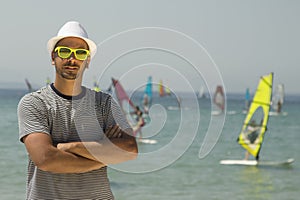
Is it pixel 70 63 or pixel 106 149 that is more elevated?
pixel 70 63

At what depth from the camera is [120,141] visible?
226cm

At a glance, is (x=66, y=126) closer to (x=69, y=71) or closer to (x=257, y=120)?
(x=69, y=71)

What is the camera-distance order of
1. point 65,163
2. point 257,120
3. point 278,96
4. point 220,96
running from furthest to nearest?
point 278,96
point 257,120
point 220,96
point 65,163

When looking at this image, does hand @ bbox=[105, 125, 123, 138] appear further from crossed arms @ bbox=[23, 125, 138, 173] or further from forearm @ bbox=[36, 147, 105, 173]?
forearm @ bbox=[36, 147, 105, 173]

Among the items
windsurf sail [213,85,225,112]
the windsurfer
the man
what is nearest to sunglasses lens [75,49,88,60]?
the man

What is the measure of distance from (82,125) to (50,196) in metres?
0.27

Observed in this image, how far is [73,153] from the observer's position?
2.16m

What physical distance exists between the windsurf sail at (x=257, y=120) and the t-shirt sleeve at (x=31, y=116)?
1420 cm

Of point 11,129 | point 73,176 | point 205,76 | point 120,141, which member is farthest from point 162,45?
point 11,129

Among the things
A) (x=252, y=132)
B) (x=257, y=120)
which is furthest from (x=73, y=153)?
(x=257, y=120)

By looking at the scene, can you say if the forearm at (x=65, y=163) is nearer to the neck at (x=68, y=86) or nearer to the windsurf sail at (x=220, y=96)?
the neck at (x=68, y=86)

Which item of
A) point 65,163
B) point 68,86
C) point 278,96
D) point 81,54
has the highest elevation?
point 81,54

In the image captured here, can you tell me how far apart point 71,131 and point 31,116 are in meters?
0.15

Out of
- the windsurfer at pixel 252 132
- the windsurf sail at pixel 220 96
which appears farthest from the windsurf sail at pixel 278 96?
the windsurf sail at pixel 220 96
